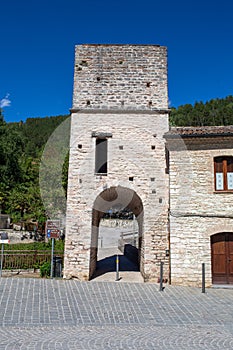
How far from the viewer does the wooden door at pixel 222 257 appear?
11000mm

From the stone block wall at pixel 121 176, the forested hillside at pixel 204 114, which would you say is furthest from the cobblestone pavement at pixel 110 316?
the forested hillside at pixel 204 114

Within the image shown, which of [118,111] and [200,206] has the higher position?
[118,111]

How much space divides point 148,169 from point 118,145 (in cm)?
174

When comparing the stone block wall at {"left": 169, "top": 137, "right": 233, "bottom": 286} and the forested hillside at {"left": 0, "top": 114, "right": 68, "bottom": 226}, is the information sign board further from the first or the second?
the forested hillside at {"left": 0, "top": 114, "right": 68, "bottom": 226}

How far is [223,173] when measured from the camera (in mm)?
11617

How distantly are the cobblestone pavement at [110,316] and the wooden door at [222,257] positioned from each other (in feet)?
2.26

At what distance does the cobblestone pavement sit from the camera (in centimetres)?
562

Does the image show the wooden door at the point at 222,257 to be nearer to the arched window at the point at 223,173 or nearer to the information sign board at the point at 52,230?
the arched window at the point at 223,173

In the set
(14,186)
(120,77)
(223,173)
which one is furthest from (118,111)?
(14,186)

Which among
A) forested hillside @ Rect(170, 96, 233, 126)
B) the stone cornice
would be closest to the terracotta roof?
the stone cornice

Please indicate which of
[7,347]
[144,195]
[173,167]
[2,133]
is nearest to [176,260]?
[144,195]

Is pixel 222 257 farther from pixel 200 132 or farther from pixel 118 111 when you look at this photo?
pixel 118 111

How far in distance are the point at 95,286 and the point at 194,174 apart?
587 cm

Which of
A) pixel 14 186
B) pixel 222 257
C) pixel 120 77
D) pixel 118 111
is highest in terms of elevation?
pixel 120 77
